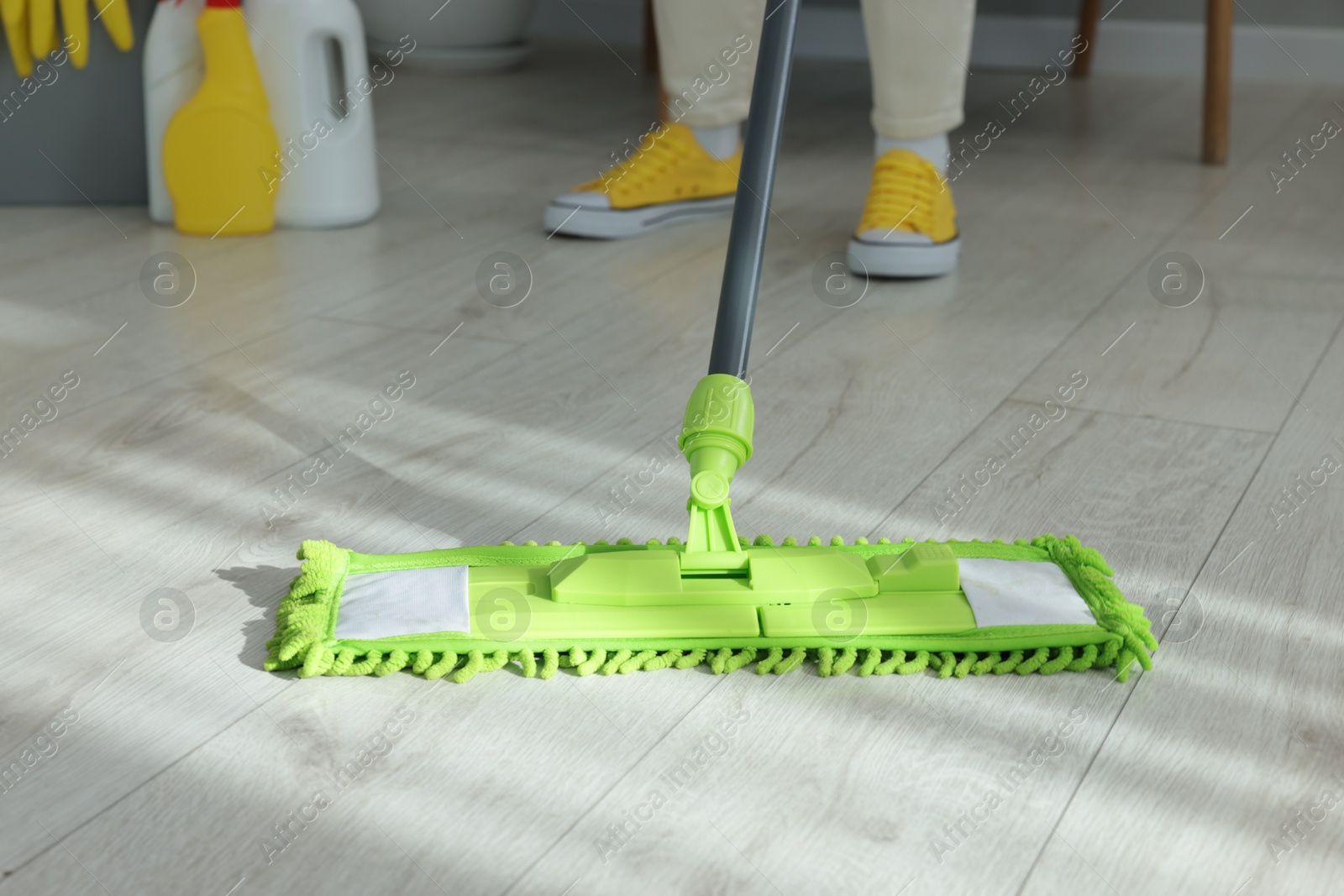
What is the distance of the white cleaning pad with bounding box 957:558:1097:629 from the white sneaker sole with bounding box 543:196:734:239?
904 mm

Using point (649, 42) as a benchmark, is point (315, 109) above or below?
above

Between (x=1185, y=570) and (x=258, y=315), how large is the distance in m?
0.86

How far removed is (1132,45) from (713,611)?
234 centimetres

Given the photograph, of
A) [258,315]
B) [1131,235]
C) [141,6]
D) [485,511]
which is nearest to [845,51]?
[1131,235]

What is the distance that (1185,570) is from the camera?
81 cm

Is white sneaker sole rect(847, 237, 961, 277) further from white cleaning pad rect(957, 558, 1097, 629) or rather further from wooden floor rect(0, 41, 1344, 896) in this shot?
white cleaning pad rect(957, 558, 1097, 629)

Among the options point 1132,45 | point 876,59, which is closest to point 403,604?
point 876,59

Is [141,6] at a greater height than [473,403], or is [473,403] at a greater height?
[141,6]

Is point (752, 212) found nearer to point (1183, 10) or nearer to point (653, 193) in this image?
point (653, 193)

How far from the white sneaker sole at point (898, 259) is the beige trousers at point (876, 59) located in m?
0.14

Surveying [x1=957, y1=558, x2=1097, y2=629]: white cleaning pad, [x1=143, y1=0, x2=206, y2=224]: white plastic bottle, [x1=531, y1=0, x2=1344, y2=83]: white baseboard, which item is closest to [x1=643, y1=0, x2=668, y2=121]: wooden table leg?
[x1=531, y1=0, x2=1344, y2=83]: white baseboard

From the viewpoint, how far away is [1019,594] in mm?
717

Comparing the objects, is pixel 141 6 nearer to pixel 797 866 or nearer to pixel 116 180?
pixel 116 180

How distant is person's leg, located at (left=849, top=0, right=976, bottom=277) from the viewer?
142cm
